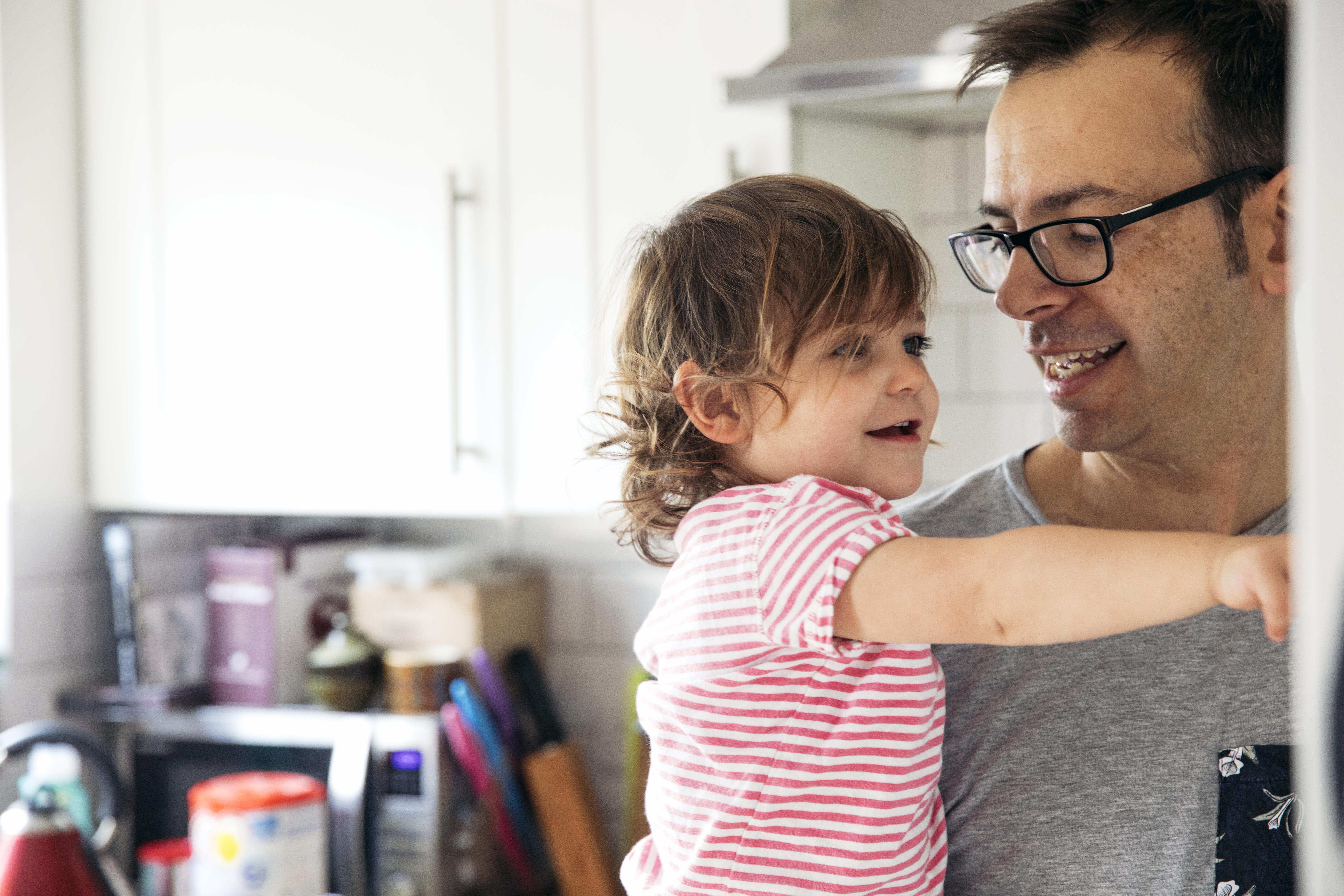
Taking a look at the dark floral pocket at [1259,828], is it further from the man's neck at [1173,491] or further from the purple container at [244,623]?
the purple container at [244,623]

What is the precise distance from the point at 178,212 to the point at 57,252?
258 millimetres

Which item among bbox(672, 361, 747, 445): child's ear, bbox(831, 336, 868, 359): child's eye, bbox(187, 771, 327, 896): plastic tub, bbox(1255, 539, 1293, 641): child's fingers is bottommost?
bbox(187, 771, 327, 896): plastic tub

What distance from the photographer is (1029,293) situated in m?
0.97

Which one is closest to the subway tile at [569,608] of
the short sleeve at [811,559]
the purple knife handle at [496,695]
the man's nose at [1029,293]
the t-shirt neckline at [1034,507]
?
the purple knife handle at [496,695]

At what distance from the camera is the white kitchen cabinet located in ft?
5.72

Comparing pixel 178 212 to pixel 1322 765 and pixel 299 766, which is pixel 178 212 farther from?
pixel 1322 765

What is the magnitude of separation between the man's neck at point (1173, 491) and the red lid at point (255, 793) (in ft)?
4.22

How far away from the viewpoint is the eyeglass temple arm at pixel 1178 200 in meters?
0.92

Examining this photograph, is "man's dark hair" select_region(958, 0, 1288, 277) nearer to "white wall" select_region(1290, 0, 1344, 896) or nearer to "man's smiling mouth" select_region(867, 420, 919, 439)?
"man's smiling mouth" select_region(867, 420, 919, 439)

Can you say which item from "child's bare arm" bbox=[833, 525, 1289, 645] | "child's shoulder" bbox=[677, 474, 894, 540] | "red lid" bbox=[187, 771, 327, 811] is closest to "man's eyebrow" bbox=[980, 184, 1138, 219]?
"child's shoulder" bbox=[677, 474, 894, 540]

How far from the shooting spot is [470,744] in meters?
1.92

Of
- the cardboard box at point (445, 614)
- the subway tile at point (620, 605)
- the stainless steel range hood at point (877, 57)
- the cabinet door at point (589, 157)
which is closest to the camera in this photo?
the stainless steel range hood at point (877, 57)

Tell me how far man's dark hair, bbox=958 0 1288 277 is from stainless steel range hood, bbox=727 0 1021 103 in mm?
421

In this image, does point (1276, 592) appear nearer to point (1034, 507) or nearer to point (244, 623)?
point (1034, 507)
